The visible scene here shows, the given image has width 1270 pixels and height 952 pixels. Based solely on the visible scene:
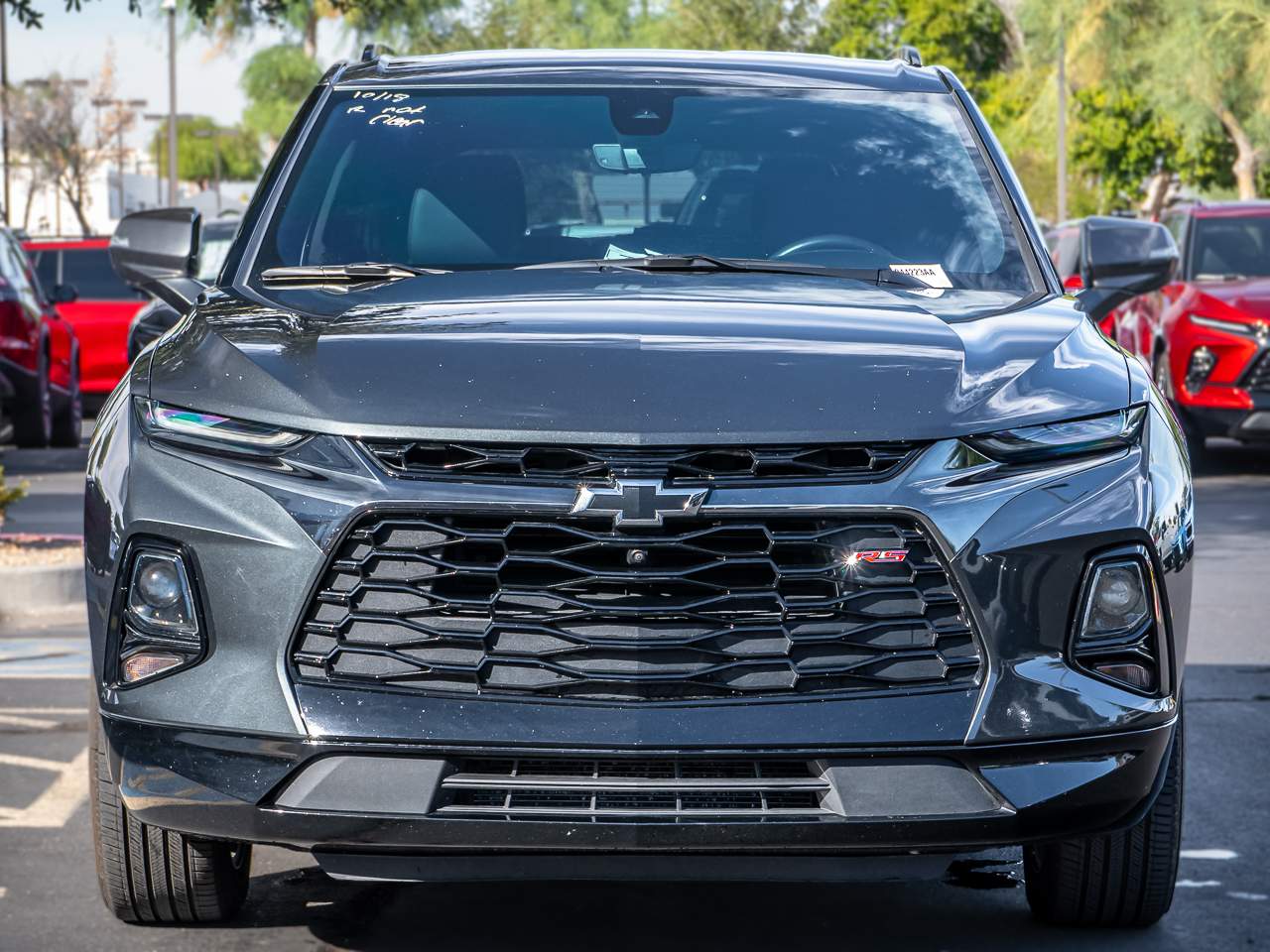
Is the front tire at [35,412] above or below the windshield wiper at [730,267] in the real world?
below

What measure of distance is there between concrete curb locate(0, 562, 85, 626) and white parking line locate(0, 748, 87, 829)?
293 centimetres

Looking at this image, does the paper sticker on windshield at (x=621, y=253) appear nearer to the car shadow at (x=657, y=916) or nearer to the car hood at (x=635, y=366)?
the car hood at (x=635, y=366)

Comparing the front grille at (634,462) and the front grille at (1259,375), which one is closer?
the front grille at (634,462)

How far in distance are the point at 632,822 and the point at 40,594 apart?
6134 mm

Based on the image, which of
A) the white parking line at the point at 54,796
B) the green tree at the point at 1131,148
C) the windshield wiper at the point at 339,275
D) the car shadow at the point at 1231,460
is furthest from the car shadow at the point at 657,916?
the green tree at the point at 1131,148

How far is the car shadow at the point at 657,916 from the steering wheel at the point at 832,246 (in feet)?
4.57

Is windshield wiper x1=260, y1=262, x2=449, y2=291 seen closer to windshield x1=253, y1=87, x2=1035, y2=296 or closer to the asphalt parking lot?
windshield x1=253, y1=87, x2=1035, y2=296

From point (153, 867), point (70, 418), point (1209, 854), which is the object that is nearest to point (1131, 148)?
point (70, 418)

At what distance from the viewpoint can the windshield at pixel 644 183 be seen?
4.83 meters

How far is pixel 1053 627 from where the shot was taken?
363 centimetres

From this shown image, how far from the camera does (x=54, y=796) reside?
5.73 m

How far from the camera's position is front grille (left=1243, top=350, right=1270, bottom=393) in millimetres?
14258

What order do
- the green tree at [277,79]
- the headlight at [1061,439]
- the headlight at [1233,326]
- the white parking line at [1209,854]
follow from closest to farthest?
the headlight at [1061,439], the white parking line at [1209,854], the headlight at [1233,326], the green tree at [277,79]

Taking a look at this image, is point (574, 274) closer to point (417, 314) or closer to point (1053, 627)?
point (417, 314)
